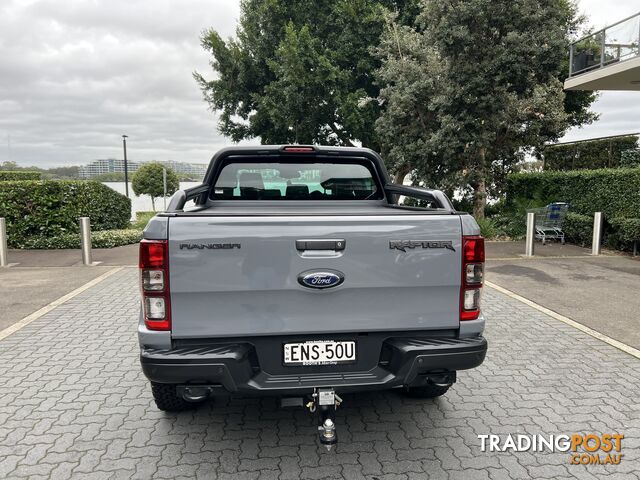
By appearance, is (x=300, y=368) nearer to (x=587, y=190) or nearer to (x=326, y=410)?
(x=326, y=410)

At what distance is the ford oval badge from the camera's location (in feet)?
9.07

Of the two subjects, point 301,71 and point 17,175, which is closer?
point 17,175

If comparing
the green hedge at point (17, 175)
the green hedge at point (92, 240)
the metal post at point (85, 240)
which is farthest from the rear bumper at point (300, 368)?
the green hedge at point (17, 175)

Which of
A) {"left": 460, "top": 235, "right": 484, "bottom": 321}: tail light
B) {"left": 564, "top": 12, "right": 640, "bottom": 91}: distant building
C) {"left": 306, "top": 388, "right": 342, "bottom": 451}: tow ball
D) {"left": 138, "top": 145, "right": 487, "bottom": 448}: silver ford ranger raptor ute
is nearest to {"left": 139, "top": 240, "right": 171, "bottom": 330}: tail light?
{"left": 138, "top": 145, "right": 487, "bottom": 448}: silver ford ranger raptor ute

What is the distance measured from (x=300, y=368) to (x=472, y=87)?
12.4m

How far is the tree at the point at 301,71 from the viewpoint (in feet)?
67.2

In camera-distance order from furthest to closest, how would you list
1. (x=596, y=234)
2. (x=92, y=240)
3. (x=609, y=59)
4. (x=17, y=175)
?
(x=17, y=175) → (x=609, y=59) → (x=92, y=240) → (x=596, y=234)

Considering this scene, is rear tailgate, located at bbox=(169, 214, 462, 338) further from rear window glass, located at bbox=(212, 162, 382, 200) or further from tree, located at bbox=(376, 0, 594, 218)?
tree, located at bbox=(376, 0, 594, 218)

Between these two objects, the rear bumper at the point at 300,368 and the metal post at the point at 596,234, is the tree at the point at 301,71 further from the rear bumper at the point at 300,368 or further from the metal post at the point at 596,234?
the rear bumper at the point at 300,368

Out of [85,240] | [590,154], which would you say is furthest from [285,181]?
[590,154]

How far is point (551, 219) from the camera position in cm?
1280

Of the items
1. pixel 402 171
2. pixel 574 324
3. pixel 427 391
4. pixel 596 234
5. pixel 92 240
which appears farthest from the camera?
pixel 402 171

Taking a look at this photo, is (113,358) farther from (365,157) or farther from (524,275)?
(524,275)

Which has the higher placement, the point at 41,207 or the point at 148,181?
the point at 148,181
